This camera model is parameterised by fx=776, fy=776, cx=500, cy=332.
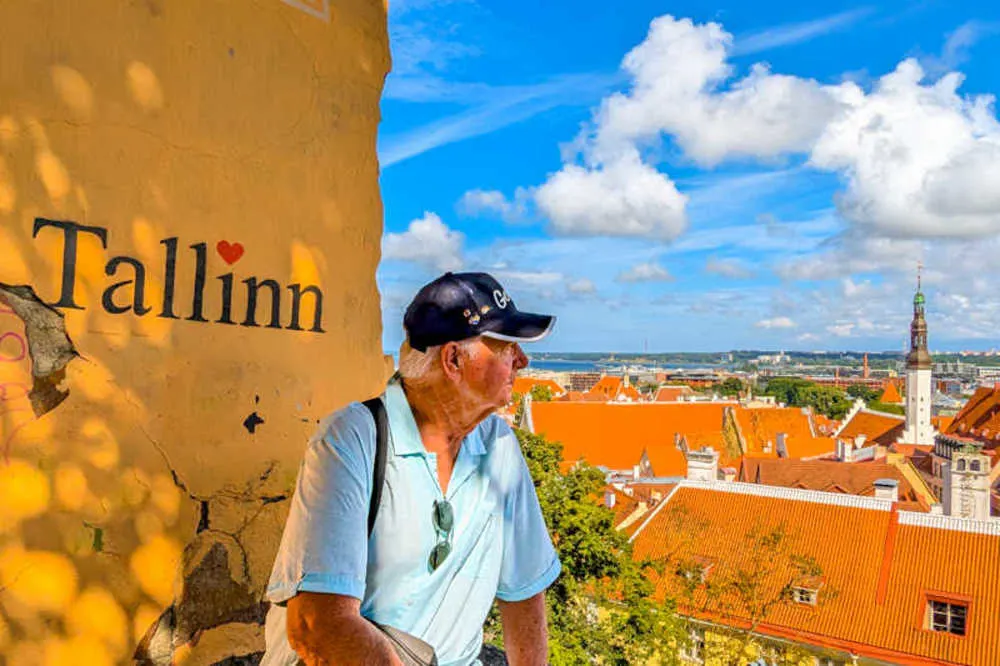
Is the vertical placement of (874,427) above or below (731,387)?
below

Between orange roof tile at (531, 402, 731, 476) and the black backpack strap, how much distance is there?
103ft

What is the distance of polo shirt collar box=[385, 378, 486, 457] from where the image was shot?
1.31 m

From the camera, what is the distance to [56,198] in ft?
4.75

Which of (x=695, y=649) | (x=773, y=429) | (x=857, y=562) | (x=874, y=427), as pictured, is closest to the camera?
(x=695, y=649)

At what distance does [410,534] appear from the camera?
4.21 ft

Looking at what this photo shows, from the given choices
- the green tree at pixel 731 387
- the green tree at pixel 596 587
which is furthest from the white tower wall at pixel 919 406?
the green tree at pixel 596 587

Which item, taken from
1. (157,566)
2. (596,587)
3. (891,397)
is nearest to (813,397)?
(891,397)

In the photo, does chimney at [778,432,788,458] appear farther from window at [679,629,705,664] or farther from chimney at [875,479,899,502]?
window at [679,629,705,664]

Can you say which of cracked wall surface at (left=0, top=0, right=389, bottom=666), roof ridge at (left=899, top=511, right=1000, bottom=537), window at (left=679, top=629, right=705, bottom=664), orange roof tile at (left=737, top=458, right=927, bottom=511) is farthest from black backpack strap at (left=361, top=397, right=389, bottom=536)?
orange roof tile at (left=737, top=458, right=927, bottom=511)

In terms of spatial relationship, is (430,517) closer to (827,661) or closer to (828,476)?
(827,661)

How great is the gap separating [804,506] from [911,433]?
3714 cm

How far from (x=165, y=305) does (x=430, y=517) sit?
0.76 m

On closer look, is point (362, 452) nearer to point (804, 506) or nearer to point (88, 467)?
point (88, 467)

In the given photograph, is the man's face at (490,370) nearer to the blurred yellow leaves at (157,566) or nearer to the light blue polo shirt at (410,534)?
the light blue polo shirt at (410,534)
